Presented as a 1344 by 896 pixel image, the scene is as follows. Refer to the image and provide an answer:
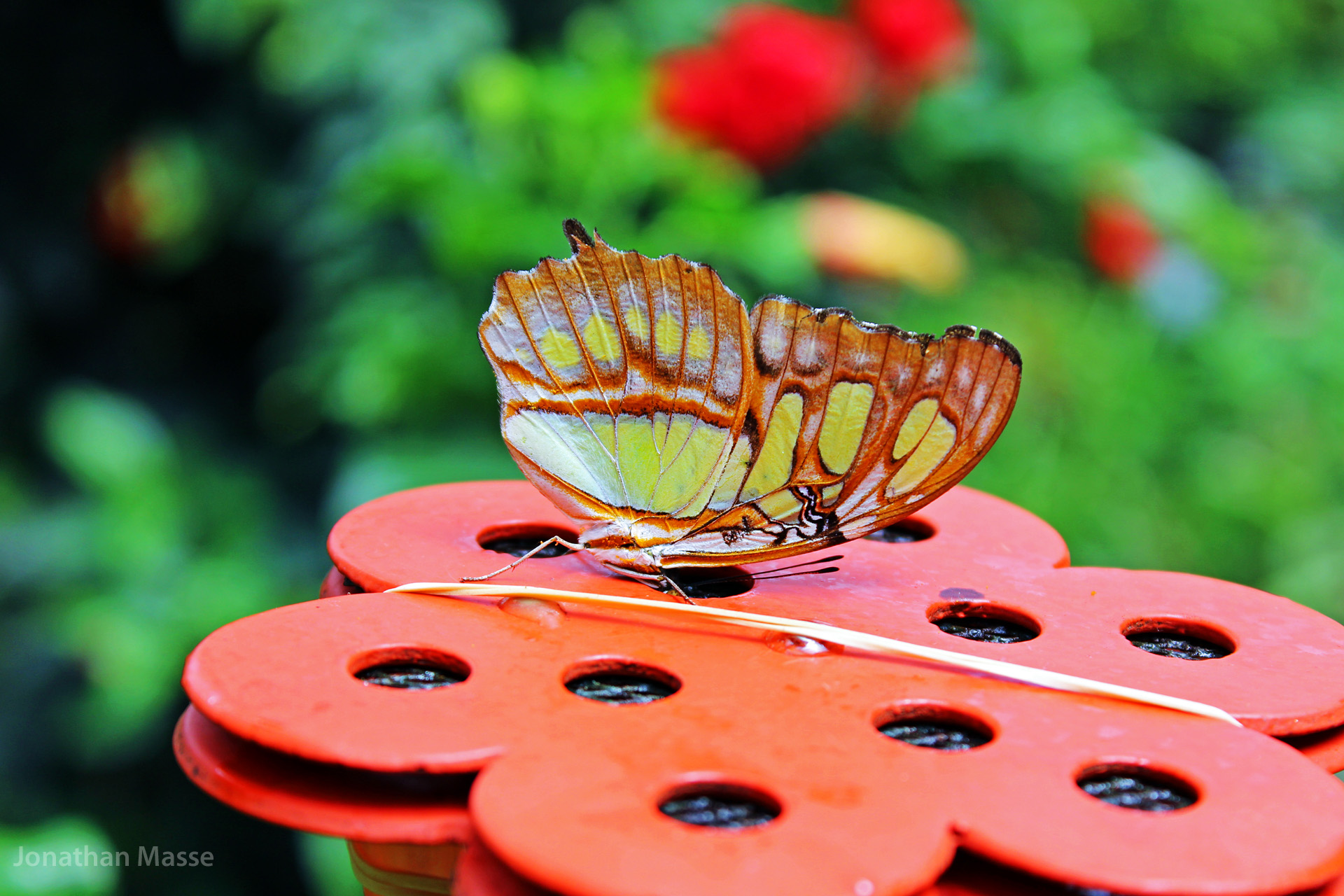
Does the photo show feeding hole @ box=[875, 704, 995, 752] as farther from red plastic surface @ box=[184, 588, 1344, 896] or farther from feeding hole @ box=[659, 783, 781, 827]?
feeding hole @ box=[659, 783, 781, 827]

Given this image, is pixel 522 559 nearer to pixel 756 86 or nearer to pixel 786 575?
pixel 786 575

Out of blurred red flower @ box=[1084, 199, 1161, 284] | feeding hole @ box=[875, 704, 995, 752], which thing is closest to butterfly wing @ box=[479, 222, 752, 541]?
feeding hole @ box=[875, 704, 995, 752]

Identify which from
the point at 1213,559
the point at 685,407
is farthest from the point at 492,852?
the point at 1213,559

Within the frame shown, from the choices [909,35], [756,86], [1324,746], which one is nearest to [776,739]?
[1324,746]

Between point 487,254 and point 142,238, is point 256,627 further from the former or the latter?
point 142,238

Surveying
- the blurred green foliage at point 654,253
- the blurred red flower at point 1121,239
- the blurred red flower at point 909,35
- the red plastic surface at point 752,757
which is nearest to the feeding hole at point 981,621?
the red plastic surface at point 752,757

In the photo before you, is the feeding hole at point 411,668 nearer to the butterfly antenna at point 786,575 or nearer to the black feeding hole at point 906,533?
the butterfly antenna at point 786,575
